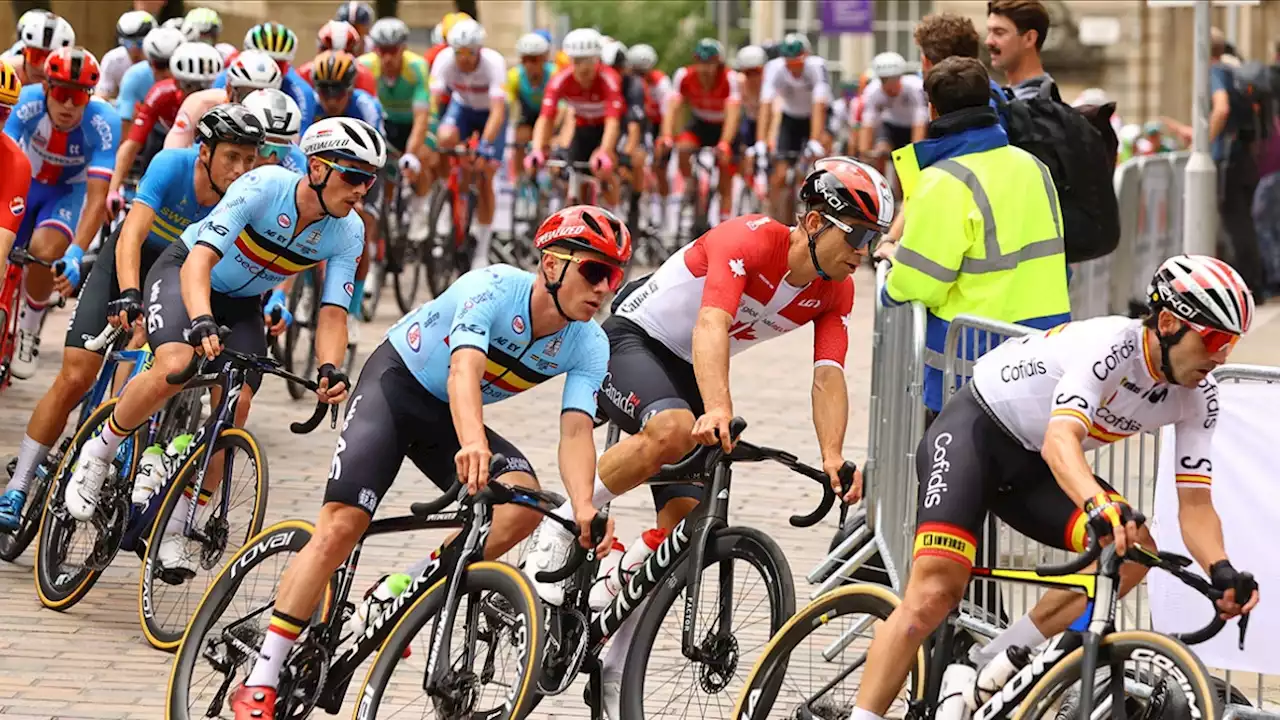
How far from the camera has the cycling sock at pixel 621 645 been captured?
20.9ft

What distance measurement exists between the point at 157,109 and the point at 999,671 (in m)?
7.96

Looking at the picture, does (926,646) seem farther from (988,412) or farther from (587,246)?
(587,246)

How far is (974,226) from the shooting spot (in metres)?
7.55

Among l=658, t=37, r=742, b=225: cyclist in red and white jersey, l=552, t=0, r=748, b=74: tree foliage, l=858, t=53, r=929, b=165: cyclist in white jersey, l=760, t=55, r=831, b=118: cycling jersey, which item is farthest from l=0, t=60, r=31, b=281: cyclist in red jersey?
l=552, t=0, r=748, b=74: tree foliage

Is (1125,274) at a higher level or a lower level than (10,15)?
lower

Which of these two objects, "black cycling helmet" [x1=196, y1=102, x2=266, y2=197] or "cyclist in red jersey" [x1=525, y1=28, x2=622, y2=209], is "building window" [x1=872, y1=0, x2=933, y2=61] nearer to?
"cyclist in red jersey" [x1=525, y1=28, x2=622, y2=209]

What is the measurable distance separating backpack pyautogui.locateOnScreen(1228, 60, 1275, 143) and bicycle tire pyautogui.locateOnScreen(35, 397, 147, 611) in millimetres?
13630

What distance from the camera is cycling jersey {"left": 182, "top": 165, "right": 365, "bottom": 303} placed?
25.3ft

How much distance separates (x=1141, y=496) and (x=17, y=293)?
20.1 ft

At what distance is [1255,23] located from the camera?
5672 cm

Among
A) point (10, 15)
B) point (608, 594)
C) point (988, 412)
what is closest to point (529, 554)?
point (608, 594)

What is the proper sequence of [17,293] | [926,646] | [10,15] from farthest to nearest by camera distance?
[10,15], [17,293], [926,646]

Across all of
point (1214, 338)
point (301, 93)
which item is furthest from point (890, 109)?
point (1214, 338)

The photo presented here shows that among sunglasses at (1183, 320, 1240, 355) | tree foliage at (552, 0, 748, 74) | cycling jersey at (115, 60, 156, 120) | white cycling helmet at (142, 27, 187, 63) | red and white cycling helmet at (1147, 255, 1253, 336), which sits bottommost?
sunglasses at (1183, 320, 1240, 355)
